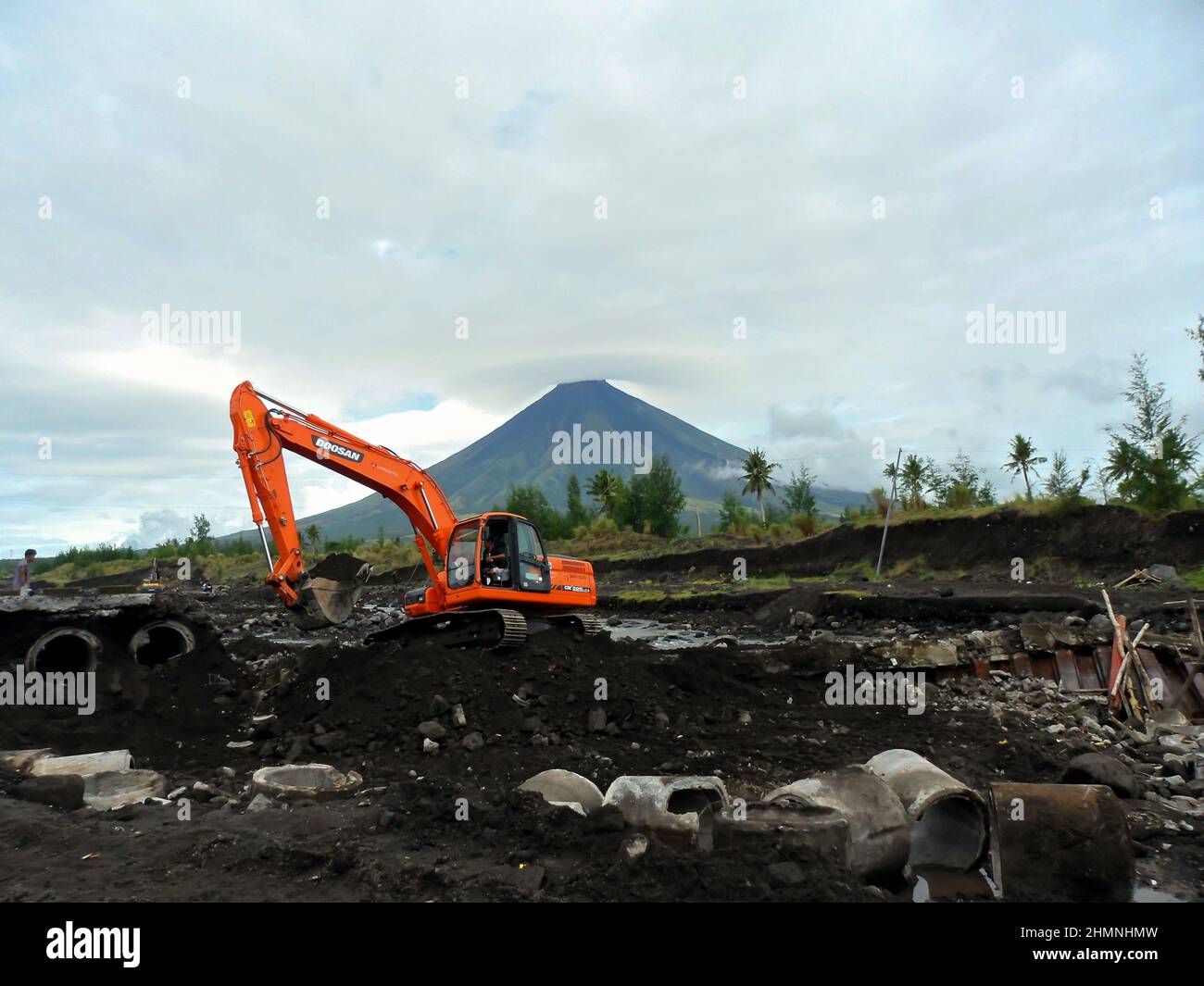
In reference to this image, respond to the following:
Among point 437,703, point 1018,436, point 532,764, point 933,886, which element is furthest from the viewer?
point 1018,436

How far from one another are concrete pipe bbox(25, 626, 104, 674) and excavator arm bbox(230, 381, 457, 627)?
2461mm

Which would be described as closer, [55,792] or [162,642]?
[55,792]

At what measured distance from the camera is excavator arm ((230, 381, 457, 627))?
40.5ft

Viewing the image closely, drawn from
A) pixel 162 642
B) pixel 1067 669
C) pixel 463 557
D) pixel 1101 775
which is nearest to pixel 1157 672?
pixel 1067 669

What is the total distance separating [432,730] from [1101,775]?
675 cm

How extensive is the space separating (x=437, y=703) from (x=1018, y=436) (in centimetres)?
5449

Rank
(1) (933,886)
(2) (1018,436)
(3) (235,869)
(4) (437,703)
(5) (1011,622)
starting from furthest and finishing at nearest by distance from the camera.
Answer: (2) (1018,436), (5) (1011,622), (4) (437,703), (1) (933,886), (3) (235,869)

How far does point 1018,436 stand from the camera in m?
54.3

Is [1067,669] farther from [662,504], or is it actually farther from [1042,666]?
[662,504]

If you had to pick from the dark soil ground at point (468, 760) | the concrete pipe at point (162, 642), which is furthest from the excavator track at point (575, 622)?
the concrete pipe at point (162, 642)

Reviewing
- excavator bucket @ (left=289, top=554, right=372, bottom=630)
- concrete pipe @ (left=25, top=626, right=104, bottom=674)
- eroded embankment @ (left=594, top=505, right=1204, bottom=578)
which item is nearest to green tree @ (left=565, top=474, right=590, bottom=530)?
eroded embankment @ (left=594, top=505, right=1204, bottom=578)

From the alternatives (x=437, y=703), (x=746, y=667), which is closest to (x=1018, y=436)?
(x=746, y=667)

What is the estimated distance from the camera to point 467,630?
12883 millimetres
